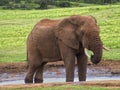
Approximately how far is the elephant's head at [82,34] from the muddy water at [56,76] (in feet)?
11.2

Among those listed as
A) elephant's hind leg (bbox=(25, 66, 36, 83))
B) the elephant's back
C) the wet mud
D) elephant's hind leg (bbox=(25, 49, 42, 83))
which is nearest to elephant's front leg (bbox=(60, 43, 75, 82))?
the elephant's back

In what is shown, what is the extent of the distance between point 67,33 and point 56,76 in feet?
14.3

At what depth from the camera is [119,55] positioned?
2130 centimetres

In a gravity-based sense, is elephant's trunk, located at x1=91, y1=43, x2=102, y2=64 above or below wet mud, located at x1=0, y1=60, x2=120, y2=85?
above

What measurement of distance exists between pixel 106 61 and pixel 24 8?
177 ft

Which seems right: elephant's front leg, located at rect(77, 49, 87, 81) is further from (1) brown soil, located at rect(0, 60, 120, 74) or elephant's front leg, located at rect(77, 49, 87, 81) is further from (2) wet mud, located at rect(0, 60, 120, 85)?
(1) brown soil, located at rect(0, 60, 120, 74)

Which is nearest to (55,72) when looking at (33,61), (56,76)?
(56,76)

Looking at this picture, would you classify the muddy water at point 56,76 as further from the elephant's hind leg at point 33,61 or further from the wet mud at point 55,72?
the elephant's hind leg at point 33,61

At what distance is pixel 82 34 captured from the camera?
14.0m

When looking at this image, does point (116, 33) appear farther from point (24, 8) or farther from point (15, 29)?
point (24, 8)

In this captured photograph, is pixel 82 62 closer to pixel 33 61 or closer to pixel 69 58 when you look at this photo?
pixel 69 58

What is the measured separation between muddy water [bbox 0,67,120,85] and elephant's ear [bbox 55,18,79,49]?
130 inches

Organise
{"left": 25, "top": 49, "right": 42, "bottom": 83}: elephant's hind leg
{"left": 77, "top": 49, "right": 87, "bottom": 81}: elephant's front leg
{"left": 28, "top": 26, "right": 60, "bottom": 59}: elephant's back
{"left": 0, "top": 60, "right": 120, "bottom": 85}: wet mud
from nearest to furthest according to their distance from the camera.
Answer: {"left": 77, "top": 49, "right": 87, "bottom": 81}: elephant's front leg
{"left": 28, "top": 26, "right": 60, "bottom": 59}: elephant's back
{"left": 25, "top": 49, "right": 42, "bottom": 83}: elephant's hind leg
{"left": 0, "top": 60, "right": 120, "bottom": 85}: wet mud

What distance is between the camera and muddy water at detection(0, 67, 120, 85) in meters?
17.8
